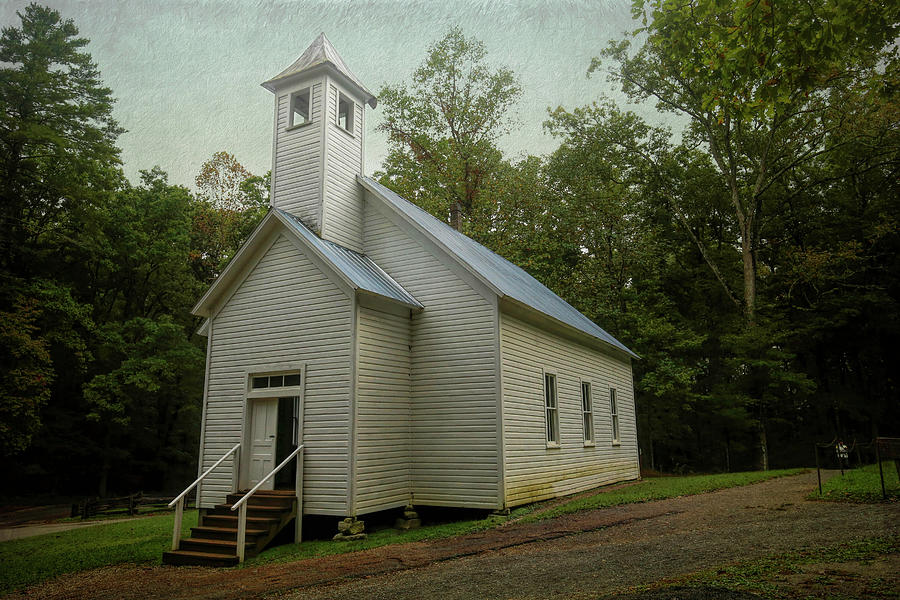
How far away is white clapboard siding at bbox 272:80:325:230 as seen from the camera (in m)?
14.0

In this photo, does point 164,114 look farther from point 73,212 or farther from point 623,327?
point 623,327

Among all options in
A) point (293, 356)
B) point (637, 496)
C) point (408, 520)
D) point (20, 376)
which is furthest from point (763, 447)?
point (20, 376)

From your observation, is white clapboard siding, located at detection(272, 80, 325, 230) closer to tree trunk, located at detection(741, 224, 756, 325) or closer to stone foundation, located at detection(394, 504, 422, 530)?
stone foundation, located at detection(394, 504, 422, 530)

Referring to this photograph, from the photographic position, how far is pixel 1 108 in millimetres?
15875

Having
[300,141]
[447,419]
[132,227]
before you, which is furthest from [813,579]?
[132,227]

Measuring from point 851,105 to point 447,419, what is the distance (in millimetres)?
Result: 22159

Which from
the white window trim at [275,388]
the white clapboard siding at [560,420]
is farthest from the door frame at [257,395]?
the white clapboard siding at [560,420]

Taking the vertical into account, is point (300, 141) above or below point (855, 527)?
above

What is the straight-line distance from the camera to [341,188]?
14.3 metres

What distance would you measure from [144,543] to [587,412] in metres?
11.3

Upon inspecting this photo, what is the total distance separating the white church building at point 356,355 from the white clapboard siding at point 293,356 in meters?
0.03

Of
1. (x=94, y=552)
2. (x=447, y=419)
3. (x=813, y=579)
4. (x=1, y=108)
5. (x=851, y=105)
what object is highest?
(x=851, y=105)

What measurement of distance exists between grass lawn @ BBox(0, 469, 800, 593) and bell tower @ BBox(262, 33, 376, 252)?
6.48 m

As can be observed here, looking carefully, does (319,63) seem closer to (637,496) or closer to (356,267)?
(356,267)
